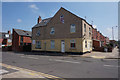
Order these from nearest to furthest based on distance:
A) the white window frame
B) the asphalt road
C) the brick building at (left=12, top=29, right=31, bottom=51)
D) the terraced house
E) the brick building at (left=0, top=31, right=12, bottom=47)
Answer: the asphalt road
the terraced house
the white window frame
the brick building at (left=12, top=29, right=31, bottom=51)
the brick building at (left=0, top=31, right=12, bottom=47)

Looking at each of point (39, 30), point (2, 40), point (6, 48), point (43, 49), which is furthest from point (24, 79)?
point (2, 40)

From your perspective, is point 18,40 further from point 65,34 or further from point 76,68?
point 76,68

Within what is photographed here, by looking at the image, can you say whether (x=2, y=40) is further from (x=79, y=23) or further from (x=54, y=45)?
(x=79, y=23)

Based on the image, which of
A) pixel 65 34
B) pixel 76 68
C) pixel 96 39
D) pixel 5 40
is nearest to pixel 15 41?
pixel 65 34

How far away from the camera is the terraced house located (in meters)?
16.8

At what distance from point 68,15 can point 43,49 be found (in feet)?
→ 33.5

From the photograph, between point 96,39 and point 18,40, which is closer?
point 18,40

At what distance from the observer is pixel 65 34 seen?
18422 millimetres

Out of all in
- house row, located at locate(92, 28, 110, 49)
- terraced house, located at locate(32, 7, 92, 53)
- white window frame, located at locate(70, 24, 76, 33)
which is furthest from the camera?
house row, located at locate(92, 28, 110, 49)

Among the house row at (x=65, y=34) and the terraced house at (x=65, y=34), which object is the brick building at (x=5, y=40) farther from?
the terraced house at (x=65, y=34)

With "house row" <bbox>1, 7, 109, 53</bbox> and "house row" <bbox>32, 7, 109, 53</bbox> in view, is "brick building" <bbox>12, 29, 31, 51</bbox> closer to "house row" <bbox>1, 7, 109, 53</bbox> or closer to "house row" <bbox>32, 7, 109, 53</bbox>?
"house row" <bbox>1, 7, 109, 53</bbox>

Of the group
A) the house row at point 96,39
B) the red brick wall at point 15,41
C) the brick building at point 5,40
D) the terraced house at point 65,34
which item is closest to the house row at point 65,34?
the terraced house at point 65,34

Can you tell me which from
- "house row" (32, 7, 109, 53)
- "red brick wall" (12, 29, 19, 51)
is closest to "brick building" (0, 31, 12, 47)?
"red brick wall" (12, 29, 19, 51)

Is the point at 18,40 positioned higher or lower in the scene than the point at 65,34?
lower
